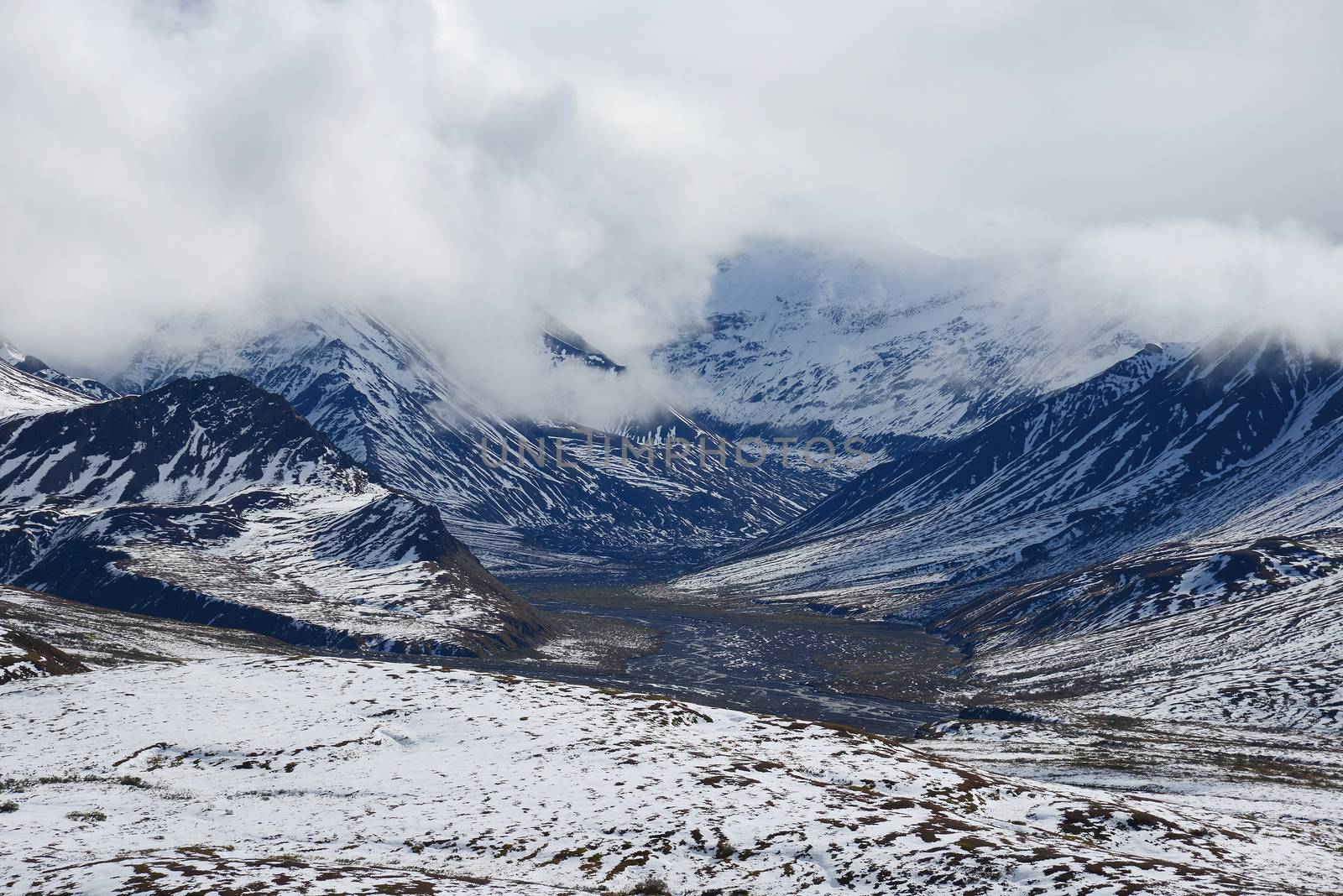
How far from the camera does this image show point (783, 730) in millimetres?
72812

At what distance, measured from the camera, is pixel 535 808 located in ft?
173

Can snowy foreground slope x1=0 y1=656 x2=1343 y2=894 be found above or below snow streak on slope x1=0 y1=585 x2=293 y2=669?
below

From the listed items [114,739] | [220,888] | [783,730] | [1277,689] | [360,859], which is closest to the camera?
[220,888]

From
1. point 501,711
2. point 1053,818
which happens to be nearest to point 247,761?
point 501,711

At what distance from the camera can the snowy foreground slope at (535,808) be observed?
4338cm

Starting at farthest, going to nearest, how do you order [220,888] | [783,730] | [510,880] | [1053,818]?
[783,730] < [1053,818] < [510,880] < [220,888]

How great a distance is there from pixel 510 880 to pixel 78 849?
679 inches

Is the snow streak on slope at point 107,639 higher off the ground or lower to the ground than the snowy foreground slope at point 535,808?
higher

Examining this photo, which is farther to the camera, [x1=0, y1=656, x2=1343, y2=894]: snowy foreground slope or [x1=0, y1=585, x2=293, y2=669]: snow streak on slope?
[x1=0, y1=585, x2=293, y2=669]: snow streak on slope

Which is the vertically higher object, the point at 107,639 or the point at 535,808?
the point at 107,639

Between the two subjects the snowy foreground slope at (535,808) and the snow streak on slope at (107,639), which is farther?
the snow streak on slope at (107,639)

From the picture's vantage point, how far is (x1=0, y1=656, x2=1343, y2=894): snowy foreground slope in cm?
4338

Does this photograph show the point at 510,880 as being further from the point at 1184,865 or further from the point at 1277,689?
the point at 1277,689

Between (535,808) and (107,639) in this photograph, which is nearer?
(535,808)
